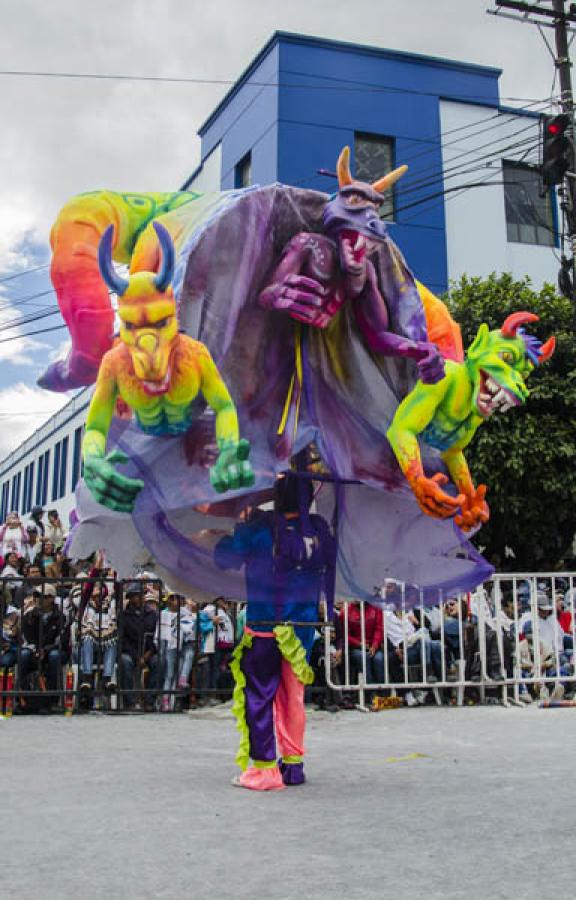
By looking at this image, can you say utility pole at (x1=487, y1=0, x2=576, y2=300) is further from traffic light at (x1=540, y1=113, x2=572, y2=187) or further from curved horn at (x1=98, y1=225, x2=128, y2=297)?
curved horn at (x1=98, y1=225, x2=128, y2=297)

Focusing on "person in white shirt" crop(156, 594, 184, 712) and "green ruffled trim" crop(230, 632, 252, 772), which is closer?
"green ruffled trim" crop(230, 632, 252, 772)

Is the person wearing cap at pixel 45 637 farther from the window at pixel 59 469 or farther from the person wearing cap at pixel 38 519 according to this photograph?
the window at pixel 59 469

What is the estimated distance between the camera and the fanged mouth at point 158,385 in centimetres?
422

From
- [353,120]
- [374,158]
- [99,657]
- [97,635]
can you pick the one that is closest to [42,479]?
[374,158]

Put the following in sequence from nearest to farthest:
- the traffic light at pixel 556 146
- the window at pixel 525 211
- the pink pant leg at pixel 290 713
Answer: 1. the pink pant leg at pixel 290 713
2. the traffic light at pixel 556 146
3. the window at pixel 525 211

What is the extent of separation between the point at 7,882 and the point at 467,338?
13673mm

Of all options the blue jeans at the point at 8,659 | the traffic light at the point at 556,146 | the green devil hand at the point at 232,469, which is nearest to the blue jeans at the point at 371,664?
the blue jeans at the point at 8,659

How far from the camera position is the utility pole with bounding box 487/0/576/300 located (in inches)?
531

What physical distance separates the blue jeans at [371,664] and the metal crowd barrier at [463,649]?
0.4 inches

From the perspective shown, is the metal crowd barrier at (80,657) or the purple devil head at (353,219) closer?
the purple devil head at (353,219)

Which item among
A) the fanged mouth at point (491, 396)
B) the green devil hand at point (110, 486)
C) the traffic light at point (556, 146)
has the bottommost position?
the green devil hand at point (110, 486)

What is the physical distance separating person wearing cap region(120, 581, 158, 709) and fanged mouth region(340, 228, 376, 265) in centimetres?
562

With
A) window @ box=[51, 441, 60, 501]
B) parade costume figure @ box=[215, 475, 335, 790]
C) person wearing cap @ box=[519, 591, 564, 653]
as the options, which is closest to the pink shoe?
Result: parade costume figure @ box=[215, 475, 335, 790]

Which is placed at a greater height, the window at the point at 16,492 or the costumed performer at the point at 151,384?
the window at the point at 16,492
